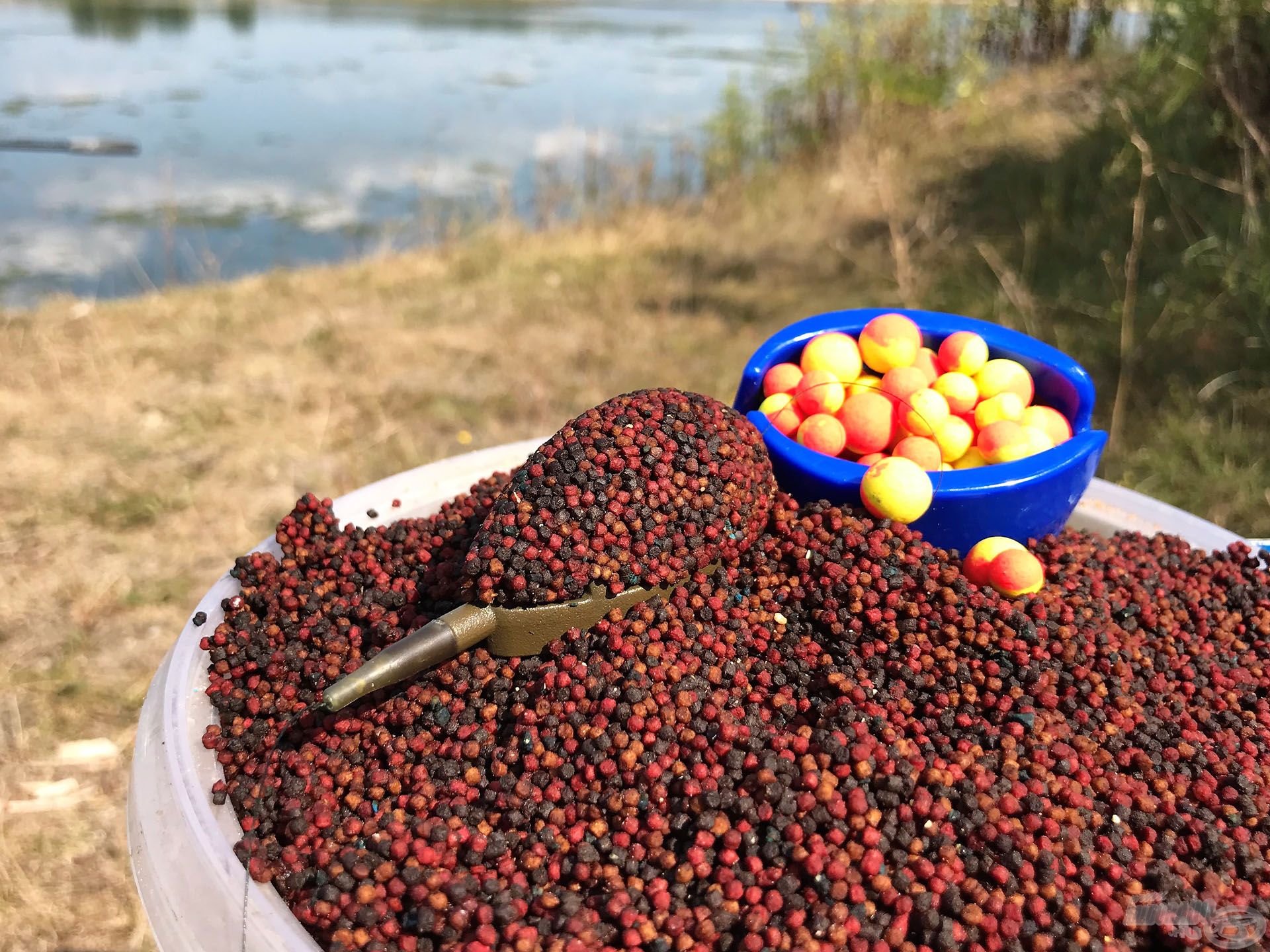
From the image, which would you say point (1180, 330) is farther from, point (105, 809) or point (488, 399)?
point (105, 809)

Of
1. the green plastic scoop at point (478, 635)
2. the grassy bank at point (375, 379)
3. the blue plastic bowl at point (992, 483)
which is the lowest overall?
the grassy bank at point (375, 379)

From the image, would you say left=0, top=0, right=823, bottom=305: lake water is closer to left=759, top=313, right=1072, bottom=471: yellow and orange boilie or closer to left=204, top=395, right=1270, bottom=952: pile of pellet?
A: left=759, top=313, right=1072, bottom=471: yellow and orange boilie

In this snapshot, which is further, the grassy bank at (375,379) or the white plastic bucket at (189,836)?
the grassy bank at (375,379)

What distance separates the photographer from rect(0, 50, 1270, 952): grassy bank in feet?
8.14

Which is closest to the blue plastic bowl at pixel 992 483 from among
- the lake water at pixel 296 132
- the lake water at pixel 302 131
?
the lake water at pixel 302 131

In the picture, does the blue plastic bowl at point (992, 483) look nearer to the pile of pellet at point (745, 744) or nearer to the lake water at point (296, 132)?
the pile of pellet at point (745, 744)

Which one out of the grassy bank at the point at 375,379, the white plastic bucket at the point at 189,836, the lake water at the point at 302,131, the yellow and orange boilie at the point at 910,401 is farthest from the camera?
the lake water at the point at 302,131

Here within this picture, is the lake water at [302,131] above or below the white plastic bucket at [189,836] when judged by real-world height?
above

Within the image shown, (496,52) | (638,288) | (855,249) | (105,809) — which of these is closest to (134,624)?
(105,809)

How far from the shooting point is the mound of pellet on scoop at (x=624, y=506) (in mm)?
1363

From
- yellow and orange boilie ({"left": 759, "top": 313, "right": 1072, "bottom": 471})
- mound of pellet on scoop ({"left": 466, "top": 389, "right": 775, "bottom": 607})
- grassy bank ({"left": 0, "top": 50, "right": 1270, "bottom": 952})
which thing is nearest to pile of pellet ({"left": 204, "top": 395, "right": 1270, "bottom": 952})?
mound of pellet on scoop ({"left": 466, "top": 389, "right": 775, "bottom": 607})

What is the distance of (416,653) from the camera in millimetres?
1236

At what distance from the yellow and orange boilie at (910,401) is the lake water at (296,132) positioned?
17.2 feet

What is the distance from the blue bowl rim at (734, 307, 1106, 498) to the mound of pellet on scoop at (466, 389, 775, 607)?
167mm
